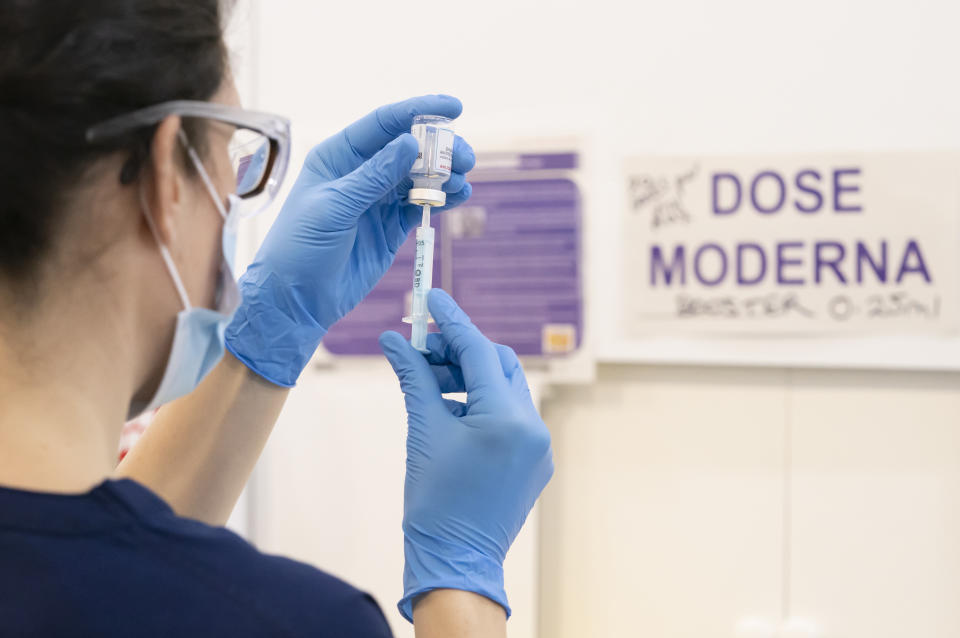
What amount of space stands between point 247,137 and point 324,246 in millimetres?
193

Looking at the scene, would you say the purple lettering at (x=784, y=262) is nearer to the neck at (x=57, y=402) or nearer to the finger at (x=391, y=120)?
the finger at (x=391, y=120)

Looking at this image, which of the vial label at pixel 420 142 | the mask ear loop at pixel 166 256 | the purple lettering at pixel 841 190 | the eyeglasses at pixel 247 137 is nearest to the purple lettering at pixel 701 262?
the purple lettering at pixel 841 190

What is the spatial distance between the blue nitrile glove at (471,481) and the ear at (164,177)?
1.12 ft

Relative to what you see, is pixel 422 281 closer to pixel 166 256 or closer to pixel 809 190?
pixel 166 256

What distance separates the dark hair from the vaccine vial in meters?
0.36

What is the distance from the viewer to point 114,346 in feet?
1.83

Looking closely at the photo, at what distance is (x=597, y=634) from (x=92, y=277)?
143 centimetres

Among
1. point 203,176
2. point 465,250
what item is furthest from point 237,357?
point 465,250

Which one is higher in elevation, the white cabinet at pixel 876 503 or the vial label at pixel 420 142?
the vial label at pixel 420 142

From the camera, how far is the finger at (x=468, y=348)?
0.81 metres

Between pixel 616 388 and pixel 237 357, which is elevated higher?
pixel 237 357

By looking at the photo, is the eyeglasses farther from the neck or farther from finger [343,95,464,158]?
finger [343,95,464,158]

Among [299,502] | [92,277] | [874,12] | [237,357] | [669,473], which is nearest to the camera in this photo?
[92,277]

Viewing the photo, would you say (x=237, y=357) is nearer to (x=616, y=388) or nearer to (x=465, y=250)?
(x=465, y=250)
